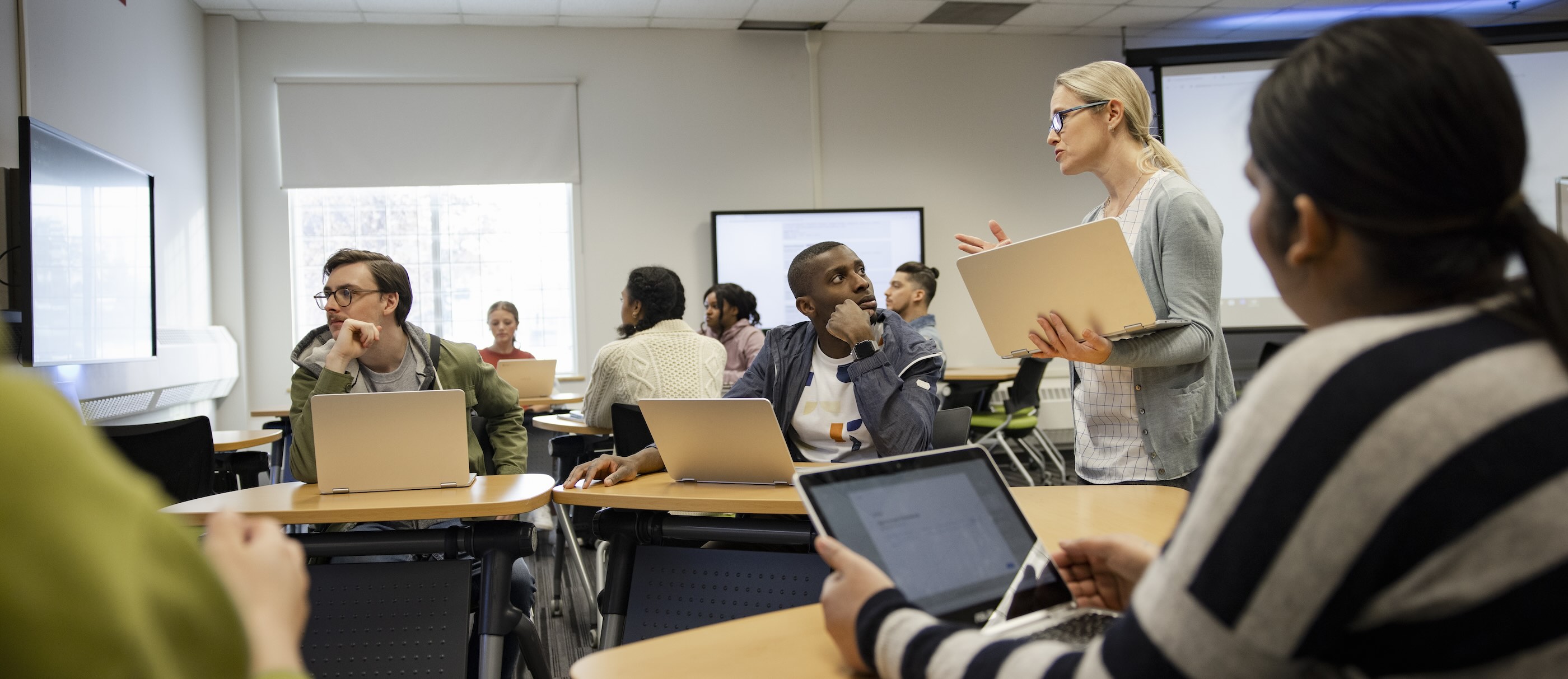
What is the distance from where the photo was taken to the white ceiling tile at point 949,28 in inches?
267

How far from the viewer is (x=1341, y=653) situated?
22.8 inches

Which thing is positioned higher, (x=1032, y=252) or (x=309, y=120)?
(x=309, y=120)

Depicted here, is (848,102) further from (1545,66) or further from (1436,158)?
(1436,158)

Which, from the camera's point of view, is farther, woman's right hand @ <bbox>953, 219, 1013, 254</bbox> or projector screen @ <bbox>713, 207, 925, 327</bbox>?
projector screen @ <bbox>713, 207, 925, 327</bbox>

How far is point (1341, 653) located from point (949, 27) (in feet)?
22.2

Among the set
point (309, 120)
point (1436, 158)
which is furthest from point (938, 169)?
point (1436, 158)

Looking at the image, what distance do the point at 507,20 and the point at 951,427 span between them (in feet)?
15.6

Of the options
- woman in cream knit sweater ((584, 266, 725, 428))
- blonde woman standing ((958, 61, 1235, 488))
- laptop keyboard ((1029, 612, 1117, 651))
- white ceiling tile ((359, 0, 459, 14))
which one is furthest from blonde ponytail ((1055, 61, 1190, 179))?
white ceiling tile ((359, 0, 459, 14))

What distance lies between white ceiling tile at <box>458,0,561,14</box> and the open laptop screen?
18.4 feet

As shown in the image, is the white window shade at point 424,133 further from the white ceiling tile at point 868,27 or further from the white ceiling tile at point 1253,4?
the white ceiling tile at point 1253,4

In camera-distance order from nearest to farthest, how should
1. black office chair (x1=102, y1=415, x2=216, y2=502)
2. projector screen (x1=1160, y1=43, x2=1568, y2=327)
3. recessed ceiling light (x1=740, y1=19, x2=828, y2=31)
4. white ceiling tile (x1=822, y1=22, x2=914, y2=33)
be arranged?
black office chair (x1=102, y1=415, x2=216, y2=502) → projector screen (x1=1160, y1=43, x2=1568, y2=327) → recessed ceiling light (x1=740, y1=19, x2=828, y2=31) → white ceiling tile (x1=822, y1=22, x2=914, y2=33)

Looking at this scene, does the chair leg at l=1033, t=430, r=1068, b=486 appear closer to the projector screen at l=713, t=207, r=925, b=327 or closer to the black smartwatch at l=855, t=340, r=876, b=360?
the projector screen at l=713, t=207, r=925, b=327

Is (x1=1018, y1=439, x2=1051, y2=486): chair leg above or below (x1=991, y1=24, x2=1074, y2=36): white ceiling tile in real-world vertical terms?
below

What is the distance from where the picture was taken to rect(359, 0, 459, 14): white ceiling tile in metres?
5.82
